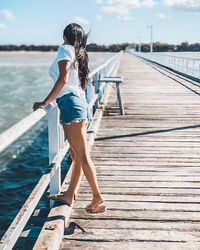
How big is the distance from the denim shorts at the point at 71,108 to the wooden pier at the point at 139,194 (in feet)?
2.88

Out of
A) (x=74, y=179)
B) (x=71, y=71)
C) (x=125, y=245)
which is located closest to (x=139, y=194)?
(x=74, y=179)

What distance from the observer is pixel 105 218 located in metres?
3.15

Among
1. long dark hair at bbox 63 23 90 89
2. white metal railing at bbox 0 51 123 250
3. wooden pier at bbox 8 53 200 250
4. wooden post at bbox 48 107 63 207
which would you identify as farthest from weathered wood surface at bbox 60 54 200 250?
long dark hair at bbox 63 23 90 89

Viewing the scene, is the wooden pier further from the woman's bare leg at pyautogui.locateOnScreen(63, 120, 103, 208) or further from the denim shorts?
the denim shorts

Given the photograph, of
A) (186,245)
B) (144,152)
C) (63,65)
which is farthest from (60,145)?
(144,152)

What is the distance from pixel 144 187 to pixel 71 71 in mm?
1717

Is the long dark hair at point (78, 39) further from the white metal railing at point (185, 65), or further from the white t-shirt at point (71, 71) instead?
the white metal railing at point (185, 65)

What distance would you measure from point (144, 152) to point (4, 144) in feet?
11.6

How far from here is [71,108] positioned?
8.96 ft

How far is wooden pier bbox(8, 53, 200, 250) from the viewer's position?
9.16 ft

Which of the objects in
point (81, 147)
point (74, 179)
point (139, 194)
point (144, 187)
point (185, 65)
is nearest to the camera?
point (81, 147)

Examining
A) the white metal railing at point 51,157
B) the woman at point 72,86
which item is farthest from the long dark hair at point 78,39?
the white metal railing at point 51,157

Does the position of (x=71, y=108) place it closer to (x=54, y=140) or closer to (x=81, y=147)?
(x=81, y=147)

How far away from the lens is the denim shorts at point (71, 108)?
108 inches
